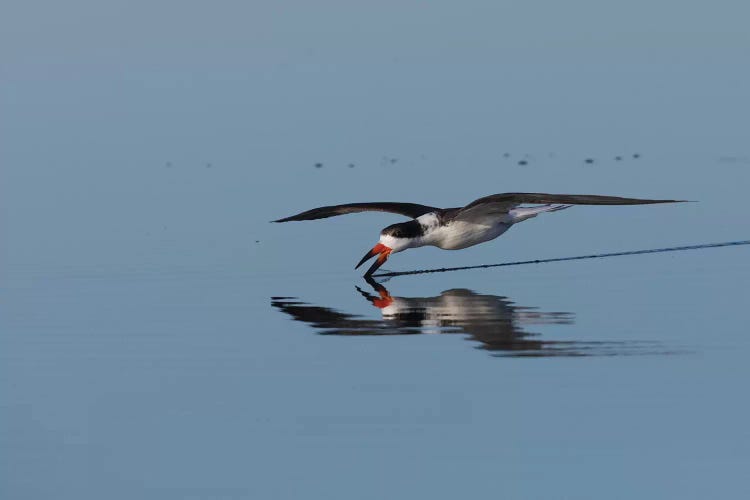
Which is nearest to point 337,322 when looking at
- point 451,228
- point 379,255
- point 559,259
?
point 379,255

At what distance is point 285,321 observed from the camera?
15.3 m

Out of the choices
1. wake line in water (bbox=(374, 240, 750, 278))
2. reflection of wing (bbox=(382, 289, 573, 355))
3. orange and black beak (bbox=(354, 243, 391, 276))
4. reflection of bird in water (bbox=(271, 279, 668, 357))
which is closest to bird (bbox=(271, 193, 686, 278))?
orange and black beak (bbox=(354, 243, 391, 276))

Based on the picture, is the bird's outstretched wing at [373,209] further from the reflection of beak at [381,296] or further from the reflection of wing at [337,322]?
the reflection of wing at [337,322]

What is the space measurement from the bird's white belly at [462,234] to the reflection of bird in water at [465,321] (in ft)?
5.42

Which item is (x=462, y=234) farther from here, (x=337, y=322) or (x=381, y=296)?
(x=337, y=322)

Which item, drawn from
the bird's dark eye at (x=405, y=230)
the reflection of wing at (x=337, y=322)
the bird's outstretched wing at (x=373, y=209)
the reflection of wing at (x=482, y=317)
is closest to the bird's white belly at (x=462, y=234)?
the bird's dark eye at (x=405, y=230)

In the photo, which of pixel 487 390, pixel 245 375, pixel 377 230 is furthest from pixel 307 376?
pixel 377 230

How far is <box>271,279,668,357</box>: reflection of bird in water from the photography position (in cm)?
1328

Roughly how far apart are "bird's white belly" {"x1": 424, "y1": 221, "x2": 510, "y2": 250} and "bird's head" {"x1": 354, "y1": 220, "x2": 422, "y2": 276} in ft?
0.80

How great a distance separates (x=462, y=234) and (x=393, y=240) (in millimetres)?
906

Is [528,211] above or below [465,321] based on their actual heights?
above

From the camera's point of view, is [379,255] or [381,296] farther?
[379,255]

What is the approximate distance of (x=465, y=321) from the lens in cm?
1500

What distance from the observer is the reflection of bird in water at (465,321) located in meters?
13.3
